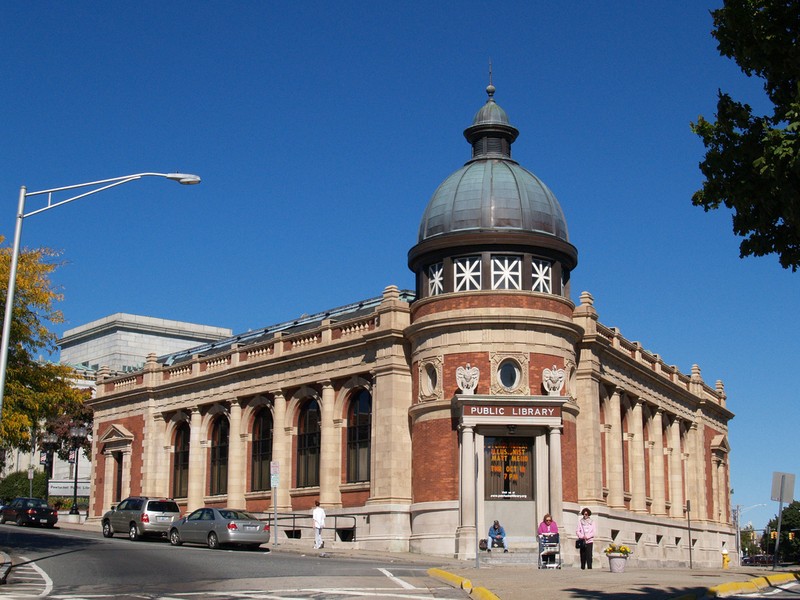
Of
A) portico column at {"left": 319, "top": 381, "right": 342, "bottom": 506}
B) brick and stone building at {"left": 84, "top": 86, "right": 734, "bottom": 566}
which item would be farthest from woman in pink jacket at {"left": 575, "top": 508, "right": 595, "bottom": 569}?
portico column at {"left": 319, "top": 381, "right": 342, "bottom": 506}

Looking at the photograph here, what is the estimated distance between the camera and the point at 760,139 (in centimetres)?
1642

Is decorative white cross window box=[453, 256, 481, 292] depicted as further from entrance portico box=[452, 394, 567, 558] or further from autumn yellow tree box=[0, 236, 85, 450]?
autumn yellow tree box=[0, 236, 85, 450]

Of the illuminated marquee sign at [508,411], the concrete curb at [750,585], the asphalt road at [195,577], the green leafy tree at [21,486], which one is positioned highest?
the illuminated marquee sign at [508,411]

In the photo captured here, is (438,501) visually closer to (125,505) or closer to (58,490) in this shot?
(125,505)

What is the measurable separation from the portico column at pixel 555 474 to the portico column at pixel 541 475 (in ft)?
0.52

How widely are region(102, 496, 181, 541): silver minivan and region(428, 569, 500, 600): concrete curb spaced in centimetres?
1846

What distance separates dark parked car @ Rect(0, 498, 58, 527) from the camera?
50875mm

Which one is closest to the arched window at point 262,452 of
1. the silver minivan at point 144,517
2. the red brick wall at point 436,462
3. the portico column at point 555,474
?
the silver minivan at point 144,517

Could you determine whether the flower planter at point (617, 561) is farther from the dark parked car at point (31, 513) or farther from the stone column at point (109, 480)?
the stone column at point (109, 480)

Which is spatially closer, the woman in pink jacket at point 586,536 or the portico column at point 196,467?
the woman in pink jacket at point 586,536

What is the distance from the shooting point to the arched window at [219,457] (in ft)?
170

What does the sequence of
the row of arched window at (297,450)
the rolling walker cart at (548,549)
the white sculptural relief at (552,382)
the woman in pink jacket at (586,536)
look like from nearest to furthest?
the woman in pink jacket at (586,536) < the rolling walker cart at (548,549) < the white sculptural relief at (552,382) < the row of arched window at (297,450)

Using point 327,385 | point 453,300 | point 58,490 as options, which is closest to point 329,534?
point 327,385

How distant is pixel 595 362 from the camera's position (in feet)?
145
